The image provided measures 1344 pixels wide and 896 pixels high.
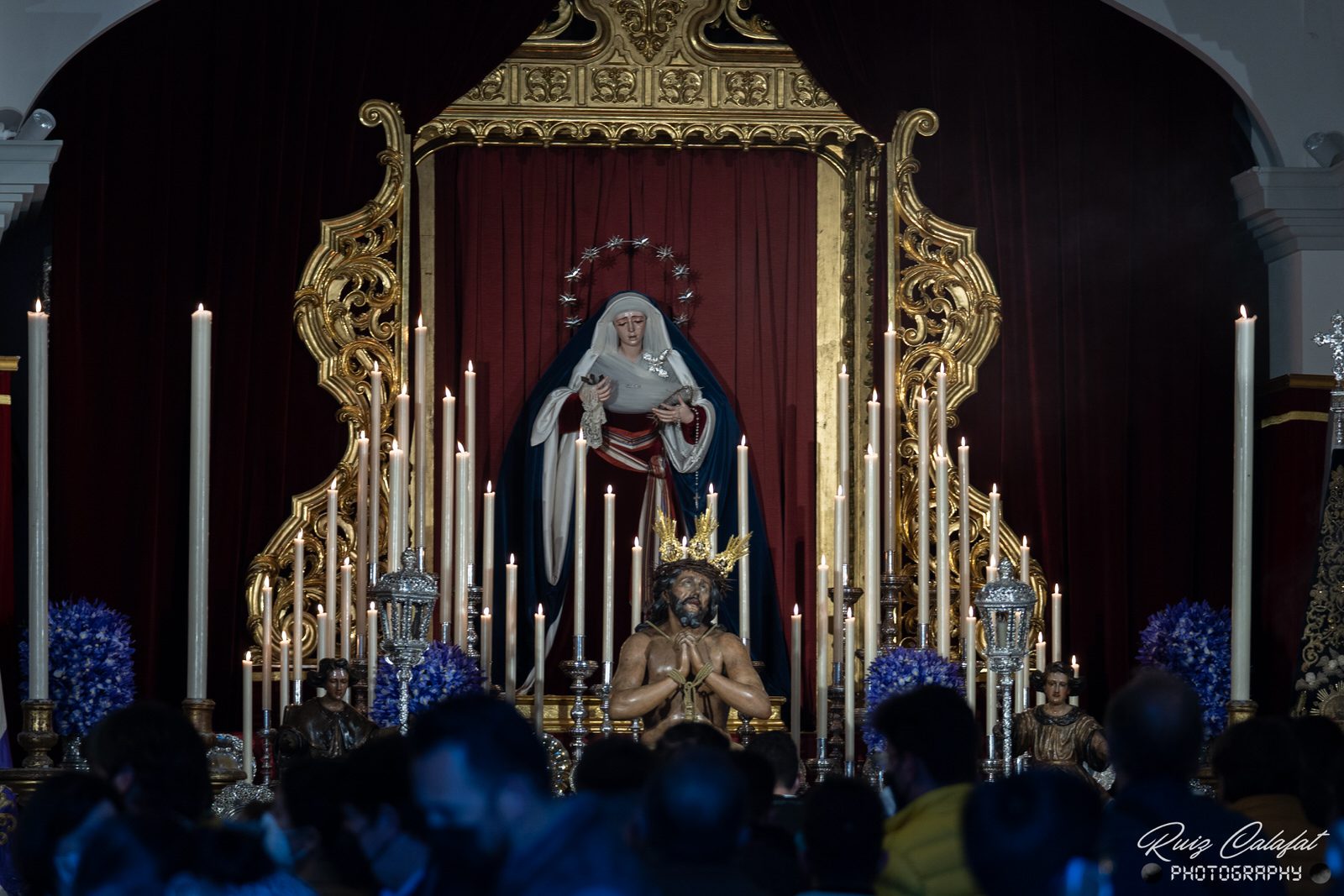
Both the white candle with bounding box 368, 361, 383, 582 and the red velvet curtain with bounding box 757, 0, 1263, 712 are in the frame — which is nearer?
the white candle with bounding box 368, 361, 383, 582

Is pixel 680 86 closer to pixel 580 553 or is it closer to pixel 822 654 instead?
pixel 822 654

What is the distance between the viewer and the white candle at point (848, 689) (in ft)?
18.9

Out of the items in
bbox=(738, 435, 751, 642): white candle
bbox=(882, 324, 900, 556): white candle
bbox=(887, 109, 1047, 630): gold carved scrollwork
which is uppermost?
bbox=(887, 109, 1047, 630): gold carved scrollwork

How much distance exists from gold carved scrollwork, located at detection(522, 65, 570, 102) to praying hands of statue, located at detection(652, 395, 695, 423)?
4.17 feet

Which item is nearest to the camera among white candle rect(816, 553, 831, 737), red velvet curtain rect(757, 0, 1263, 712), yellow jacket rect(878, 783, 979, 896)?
yellow jacket rect(878, 783, 979, 896)

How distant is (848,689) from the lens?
587cm

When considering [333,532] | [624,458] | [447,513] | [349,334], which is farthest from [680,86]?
[447,513]

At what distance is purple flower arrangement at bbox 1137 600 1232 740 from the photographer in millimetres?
7570

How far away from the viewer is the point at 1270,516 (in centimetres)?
795

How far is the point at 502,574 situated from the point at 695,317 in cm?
124

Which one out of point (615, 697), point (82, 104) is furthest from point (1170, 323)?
point (82, 104)

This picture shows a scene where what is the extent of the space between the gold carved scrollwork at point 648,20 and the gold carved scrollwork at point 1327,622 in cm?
301

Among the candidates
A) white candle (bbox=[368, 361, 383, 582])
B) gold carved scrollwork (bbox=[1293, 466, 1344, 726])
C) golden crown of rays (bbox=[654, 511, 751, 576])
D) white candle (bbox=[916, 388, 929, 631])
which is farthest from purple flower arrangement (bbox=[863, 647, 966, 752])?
gold carved scrollwork (bbox=[1293, 466, 1344, 726])

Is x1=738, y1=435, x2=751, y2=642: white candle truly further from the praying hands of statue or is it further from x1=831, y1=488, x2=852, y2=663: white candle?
the praying hands of statue
